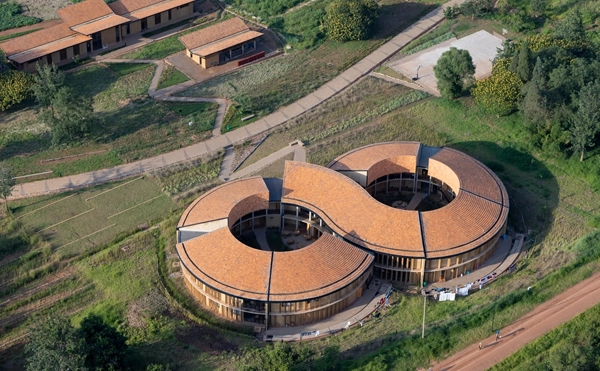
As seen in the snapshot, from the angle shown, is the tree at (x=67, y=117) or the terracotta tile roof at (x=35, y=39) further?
the terracotta tile roof at (x=35, y=39)

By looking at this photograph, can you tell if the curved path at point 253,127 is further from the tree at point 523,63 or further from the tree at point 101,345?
the tree at point 101,345

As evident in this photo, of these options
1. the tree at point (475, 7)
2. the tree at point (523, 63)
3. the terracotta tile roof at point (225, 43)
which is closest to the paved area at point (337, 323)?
the tree at point (523, 63)

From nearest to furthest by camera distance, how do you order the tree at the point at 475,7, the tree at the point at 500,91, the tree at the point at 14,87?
the tree at the point at 500,91 → the tree at the point at 14,87 → the tree at the point at 475,7

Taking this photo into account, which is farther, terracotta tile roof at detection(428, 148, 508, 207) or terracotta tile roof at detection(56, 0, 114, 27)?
terracotta tile roof at detection(56, 0, 114, 27)

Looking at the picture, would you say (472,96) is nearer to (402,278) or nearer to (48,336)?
(402,278)

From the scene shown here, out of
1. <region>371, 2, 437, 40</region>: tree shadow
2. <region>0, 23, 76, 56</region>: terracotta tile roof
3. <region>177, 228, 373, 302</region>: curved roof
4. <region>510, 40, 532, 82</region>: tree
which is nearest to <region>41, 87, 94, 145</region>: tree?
<region>0, 23, 76, 56</region>: terracotta tile roof

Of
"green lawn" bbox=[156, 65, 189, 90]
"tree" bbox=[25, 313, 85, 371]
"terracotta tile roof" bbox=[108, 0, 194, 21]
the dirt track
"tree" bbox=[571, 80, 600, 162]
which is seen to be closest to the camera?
"tree" bbox=[25, 313, 85, 371]

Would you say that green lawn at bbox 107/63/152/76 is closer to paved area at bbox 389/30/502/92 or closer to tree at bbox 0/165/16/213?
tree at bbox 0/165/16/213

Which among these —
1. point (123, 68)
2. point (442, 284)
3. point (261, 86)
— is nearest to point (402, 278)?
point (442, 284)
